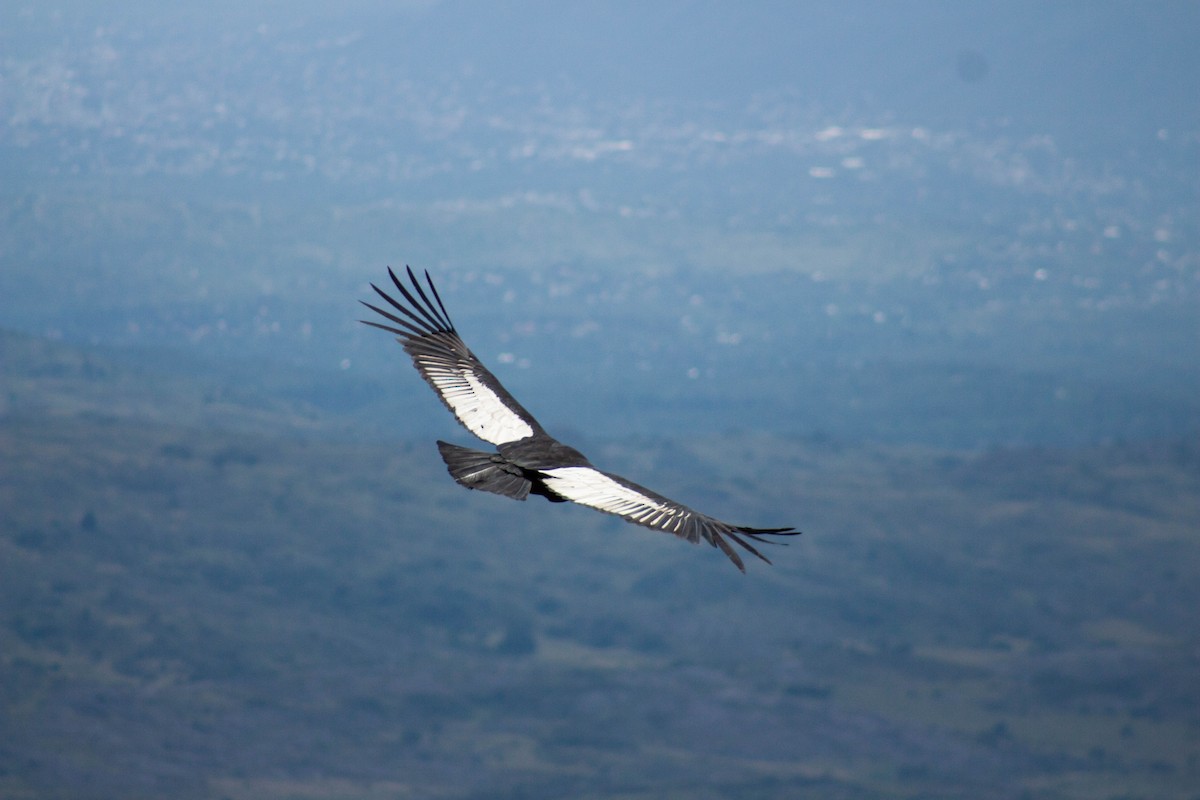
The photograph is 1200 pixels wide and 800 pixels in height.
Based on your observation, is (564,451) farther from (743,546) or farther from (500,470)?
(743,546)

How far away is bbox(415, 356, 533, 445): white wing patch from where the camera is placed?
62.1 feet

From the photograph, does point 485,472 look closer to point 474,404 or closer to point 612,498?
point 612,498

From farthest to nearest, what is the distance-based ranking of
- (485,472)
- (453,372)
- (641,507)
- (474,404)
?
(453,372)
(474,404)
(485,472)
(641,507)

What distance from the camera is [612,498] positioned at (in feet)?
51.6

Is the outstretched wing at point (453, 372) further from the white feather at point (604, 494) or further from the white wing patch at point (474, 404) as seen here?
the white feather at point (604, 494)

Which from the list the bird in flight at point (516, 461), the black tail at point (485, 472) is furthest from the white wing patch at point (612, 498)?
the black tail at point (485, 472)

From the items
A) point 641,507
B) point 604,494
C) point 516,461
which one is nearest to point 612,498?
point 604,494

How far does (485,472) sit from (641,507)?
1.79m

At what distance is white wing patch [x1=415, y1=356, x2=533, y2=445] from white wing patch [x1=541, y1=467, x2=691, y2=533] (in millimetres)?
2289

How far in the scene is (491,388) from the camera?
20.5 m

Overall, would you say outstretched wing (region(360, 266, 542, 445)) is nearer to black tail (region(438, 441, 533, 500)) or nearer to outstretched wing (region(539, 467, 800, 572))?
black tail (region(438, 441, 533, 500))

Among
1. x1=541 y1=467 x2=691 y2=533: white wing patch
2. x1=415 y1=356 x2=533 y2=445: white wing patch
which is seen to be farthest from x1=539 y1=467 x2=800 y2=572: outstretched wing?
x1=415 y1=356 x2=533 y2=445: white wing patch

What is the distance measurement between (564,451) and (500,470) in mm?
905

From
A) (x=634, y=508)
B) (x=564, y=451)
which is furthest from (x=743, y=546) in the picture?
(x=564, y=451)
